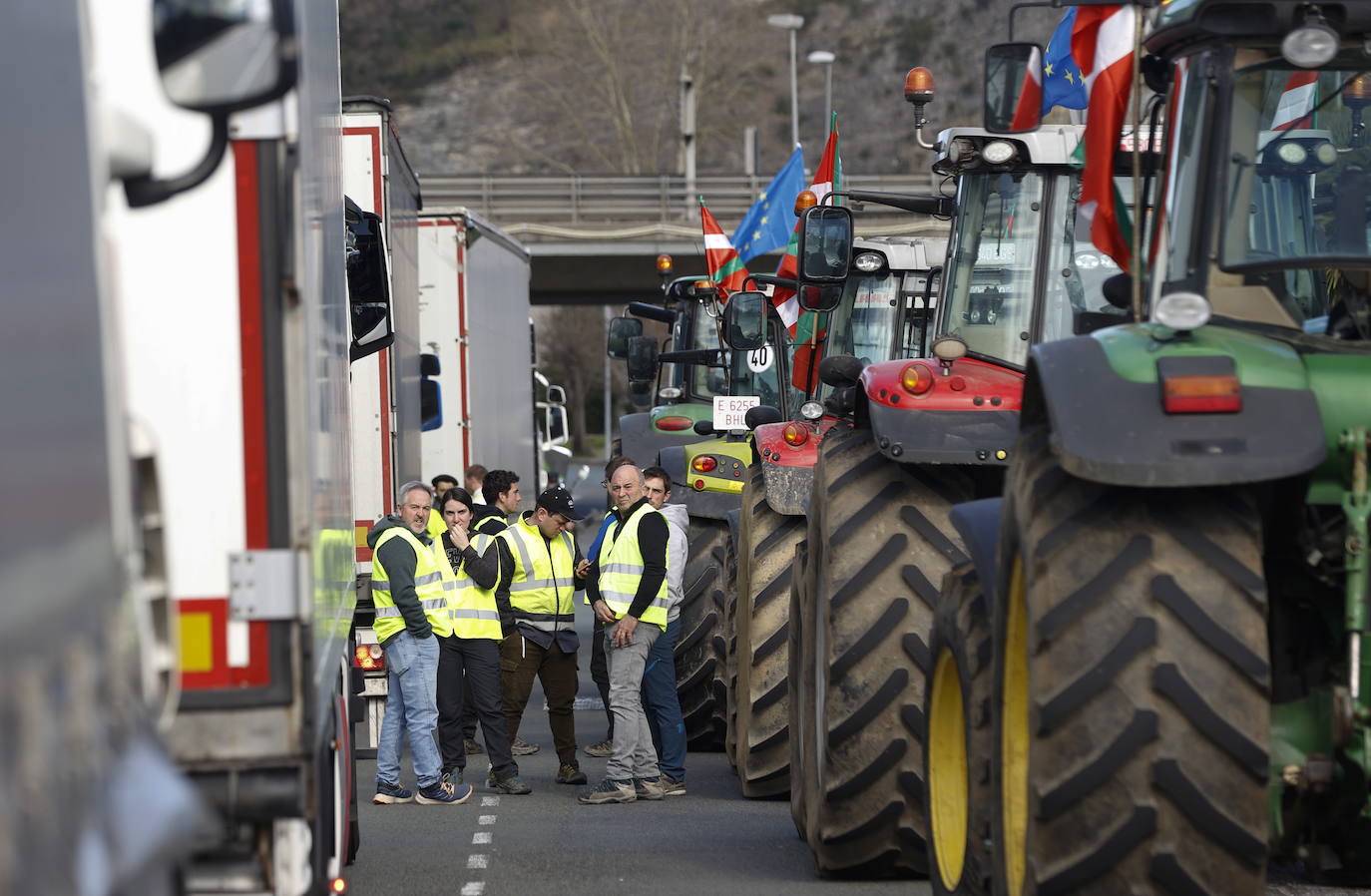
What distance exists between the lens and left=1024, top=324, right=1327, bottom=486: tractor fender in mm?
4840

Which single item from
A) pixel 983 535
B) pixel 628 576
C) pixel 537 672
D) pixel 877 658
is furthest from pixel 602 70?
pixel 983 535

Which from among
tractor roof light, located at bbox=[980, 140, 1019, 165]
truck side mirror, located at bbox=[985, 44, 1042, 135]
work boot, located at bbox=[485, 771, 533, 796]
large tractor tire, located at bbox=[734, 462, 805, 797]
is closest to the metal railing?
work boot, located at bbox=[485, 771, 533, 796]

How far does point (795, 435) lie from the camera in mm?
11297

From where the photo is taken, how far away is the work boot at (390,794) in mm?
12008

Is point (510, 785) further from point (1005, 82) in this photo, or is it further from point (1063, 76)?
point (1005, 82)

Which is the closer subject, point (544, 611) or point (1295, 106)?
point (1295, 106)

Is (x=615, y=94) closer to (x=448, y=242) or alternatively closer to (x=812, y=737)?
(x=448, y=242)

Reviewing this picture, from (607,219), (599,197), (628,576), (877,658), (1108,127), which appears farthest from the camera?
(599,197)

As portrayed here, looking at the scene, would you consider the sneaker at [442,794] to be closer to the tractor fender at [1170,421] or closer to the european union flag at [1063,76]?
the european union flag at [1063,76]

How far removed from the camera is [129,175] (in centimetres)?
385

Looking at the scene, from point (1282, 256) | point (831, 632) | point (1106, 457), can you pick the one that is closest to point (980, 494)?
point (831, 632)

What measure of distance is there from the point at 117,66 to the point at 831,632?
13.6 ft

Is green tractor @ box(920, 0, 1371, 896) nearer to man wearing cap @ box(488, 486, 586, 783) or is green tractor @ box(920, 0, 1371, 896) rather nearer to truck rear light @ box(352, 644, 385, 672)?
man wearing cap @ box(488, 486, 586, 783)

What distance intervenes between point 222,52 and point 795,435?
779 centimetres
